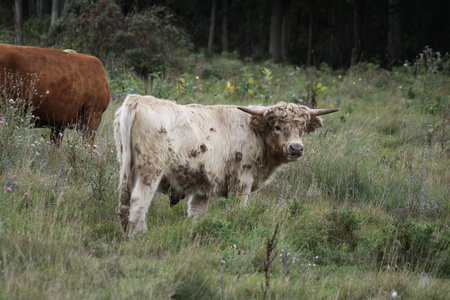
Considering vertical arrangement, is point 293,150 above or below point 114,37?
below

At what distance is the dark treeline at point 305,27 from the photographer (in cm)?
2527

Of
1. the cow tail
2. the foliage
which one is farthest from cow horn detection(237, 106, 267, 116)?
the foliage

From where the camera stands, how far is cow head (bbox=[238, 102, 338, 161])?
222 inches

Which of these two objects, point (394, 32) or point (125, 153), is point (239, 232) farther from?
point (394, 32)

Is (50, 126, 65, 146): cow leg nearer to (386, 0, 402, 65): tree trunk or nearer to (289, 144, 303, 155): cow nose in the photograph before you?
(289, 144, 303, 155): cow nose

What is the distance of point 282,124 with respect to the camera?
572cm

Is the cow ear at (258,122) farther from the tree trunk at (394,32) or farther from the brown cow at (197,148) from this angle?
the tree trunk at (394,32)

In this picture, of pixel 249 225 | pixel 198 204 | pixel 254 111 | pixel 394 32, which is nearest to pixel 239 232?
pixel 249 225

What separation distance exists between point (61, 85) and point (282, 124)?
299cm

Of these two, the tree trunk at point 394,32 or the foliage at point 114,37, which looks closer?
the foliage at point 114,37

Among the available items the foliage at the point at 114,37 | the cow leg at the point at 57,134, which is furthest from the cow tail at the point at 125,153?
the foliage at the point at 114,37

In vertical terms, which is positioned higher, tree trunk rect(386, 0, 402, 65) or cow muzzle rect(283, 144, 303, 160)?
tree trunk rect(386, 0, 402, 65)

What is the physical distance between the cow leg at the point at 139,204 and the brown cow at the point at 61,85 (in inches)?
83.0

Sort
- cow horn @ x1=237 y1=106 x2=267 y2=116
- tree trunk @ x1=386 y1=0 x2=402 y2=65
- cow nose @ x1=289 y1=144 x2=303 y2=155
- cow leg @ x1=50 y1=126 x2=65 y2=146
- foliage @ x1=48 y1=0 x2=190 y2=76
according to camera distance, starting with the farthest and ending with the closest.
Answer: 1. tree trunk @ x1=386 y1=0 x2=402 y2=65
2. foliage @ x1=48 y1=0 x2=190 y2=76
3. cow leg @ x1=50 y1=126 x2=65 y2=146
4. cow horn @ x1=237 y1=106 x2=267 y2=116
5. cow nose @ x1=289 y1=144 x2=303 y2=155
